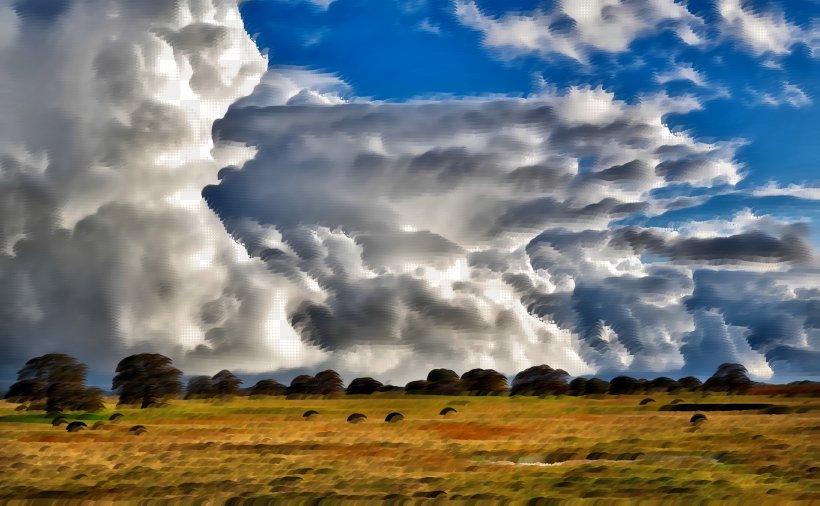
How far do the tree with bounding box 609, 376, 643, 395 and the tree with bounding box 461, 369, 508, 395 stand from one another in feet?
61.3

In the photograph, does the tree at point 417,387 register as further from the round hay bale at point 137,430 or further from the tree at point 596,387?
the round hay bale at point 137,430

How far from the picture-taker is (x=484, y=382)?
152500 millimetres

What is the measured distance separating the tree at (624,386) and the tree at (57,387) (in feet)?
297

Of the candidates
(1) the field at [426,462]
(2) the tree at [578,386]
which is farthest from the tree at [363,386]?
(1) the field at [426,462]

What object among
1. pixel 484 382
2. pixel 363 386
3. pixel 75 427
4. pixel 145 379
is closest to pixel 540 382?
pixel 484 382

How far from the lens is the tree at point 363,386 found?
546 feet

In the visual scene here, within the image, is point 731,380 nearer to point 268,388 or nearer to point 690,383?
point 690,383

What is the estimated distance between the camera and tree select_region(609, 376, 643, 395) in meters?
154

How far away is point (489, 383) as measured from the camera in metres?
152

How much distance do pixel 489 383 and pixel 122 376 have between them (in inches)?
2641

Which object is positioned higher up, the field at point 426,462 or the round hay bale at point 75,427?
the round hay bale at point 75,427

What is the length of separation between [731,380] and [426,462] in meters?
115

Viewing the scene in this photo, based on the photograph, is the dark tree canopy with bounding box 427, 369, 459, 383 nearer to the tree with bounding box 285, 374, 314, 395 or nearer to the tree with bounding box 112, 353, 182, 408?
the tree with bounding box 285, 374, 314, 395

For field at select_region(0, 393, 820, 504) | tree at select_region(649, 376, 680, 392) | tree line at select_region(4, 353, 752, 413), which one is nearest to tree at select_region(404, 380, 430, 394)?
tree line at select_region(4, 353, 752, 413)
